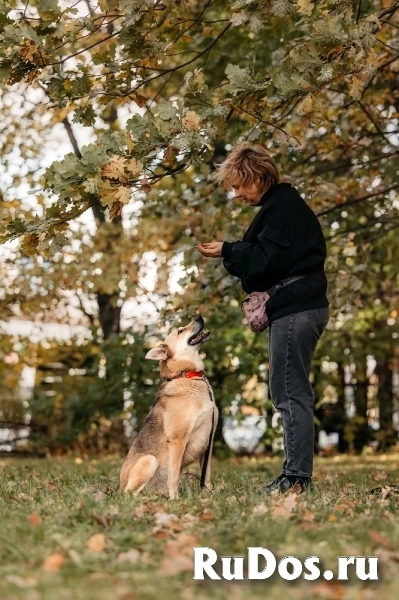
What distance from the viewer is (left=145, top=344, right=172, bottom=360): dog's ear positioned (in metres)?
6.46

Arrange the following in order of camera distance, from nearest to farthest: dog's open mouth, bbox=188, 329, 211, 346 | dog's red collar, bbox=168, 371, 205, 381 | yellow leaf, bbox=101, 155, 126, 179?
yellow leaf, bbox=101, 155, 126, 179
dog's red collar, bbox=168, 371, 205, 381
dog's open mouth, bbox=188, 329, 211, 346

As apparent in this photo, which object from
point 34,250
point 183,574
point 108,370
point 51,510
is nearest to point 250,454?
point 108,370

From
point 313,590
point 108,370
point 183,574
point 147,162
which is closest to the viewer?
point 313,590

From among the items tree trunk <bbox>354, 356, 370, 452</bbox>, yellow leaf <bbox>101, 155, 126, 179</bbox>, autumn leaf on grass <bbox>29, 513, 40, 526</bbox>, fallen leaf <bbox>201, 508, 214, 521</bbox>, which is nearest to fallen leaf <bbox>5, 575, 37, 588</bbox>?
autumn leaf on grass <bbox>29, 513, 40, 526</bbox>

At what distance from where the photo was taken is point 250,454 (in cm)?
1493

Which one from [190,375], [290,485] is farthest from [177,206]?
[290,485]

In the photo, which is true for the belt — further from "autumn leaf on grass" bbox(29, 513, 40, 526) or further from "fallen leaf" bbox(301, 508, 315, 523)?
"autumn leaf on grass" bbox(29, 513, 40, 526)

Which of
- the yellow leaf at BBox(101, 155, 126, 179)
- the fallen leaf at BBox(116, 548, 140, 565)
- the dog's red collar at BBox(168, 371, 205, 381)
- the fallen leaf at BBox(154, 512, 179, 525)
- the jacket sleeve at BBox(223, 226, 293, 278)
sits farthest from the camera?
the dog's red collar at BBox(168, 371, 205, 381)

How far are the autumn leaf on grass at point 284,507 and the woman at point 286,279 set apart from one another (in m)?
0.72

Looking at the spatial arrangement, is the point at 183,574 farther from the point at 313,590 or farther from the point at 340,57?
the point at 340,57

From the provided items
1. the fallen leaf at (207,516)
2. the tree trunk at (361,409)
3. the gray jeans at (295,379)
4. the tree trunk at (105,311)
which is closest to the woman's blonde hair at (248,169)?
the gray jeans at (295,379)

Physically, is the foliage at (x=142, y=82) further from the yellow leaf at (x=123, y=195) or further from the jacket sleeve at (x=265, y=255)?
the jacket sleeve at (x=265, y=255)

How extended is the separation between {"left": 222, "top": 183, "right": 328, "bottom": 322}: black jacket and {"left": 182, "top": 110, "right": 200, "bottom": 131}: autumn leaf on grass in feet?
2.07

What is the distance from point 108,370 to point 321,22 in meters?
9.10
